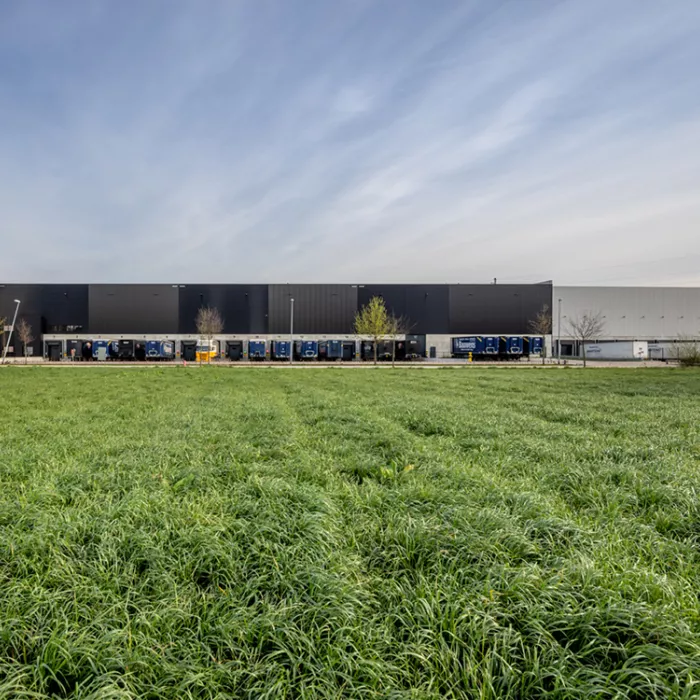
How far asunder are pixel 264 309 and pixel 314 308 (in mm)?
6596

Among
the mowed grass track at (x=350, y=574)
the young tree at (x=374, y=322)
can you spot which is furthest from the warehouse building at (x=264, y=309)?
the mowed grass track at (x=350, y=574)

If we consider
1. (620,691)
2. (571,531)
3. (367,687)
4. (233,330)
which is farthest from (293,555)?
(233,330)

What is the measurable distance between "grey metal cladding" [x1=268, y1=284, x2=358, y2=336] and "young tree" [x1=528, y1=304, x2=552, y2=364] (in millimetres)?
23704

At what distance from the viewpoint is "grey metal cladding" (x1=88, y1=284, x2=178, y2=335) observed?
51625 millimetres

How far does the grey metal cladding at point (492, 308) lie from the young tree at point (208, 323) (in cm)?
3036

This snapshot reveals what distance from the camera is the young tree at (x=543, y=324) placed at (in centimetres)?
4966

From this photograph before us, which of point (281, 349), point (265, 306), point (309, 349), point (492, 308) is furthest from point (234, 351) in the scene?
point (492, 308)

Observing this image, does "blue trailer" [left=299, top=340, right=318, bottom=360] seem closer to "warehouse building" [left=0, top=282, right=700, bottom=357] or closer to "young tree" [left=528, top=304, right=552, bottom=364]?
"warehouse building" [left=0, top=282, right=700, bottom=357]

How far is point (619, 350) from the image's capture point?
51.7 meters

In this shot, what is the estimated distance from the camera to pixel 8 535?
3184 mm

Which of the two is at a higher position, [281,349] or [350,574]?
[281,349]

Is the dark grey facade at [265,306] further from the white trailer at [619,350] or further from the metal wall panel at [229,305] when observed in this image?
the white trailer at [619,350]

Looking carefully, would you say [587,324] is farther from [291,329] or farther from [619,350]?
[291,329]

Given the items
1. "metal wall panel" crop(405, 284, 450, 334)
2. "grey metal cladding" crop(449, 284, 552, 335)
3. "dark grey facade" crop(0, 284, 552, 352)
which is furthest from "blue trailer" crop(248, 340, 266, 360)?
"grey metal cladding" crop(449, 284, 552, 335)
